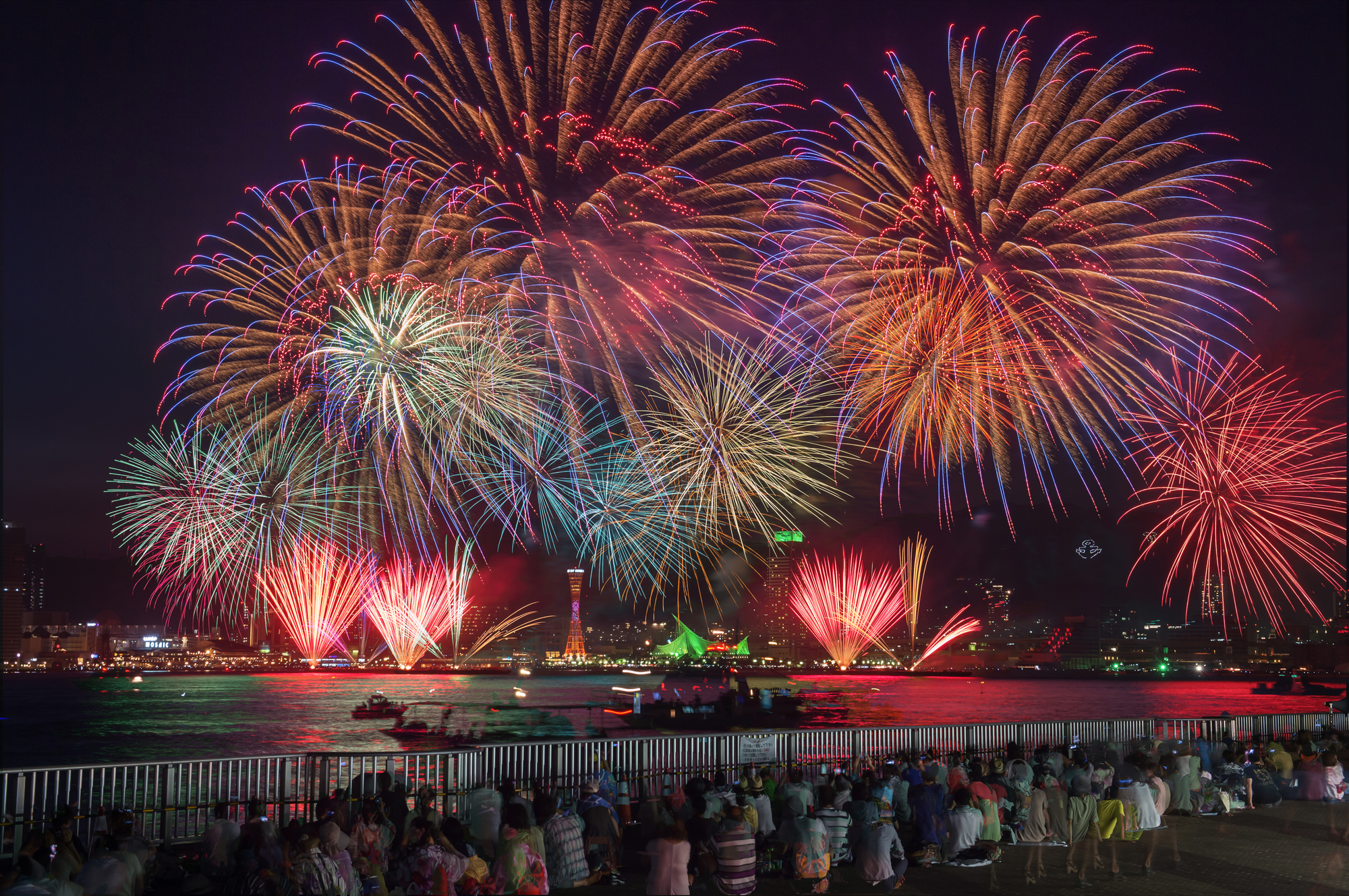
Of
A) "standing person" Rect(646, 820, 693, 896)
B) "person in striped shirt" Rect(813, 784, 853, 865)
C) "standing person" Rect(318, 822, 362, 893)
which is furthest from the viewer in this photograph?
"person in striped shirt" Rect(813, 784, 853, 865)

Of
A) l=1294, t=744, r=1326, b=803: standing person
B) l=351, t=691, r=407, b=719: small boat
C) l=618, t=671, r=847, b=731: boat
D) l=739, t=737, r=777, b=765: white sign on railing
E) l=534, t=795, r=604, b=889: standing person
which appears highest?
l=534, t=795, r=604, b=889: standing person

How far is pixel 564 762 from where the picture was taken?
21.3 m

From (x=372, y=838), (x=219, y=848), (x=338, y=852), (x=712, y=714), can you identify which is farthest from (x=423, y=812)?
(x=712, y=714)

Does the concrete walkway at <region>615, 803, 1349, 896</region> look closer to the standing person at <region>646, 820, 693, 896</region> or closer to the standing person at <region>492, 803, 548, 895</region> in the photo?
the standing person at <region>492, 803, 548, 895</region>

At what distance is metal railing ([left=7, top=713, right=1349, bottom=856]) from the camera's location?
53.7ft

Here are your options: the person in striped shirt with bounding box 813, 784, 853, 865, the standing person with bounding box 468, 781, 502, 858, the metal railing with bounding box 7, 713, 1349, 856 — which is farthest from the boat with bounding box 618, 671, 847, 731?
the person in striped shirt with bounding box 813, 784, 853, 865

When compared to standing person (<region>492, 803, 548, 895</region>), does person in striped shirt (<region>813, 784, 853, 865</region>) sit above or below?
below

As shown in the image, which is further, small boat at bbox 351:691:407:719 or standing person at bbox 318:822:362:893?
small boat at bbox 351:691:407:719

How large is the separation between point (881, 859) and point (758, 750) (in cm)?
872

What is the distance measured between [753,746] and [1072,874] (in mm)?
8422

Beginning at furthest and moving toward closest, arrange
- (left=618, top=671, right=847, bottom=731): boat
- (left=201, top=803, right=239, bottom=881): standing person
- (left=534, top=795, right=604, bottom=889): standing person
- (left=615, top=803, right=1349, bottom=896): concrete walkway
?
(left=618, top=671, right=847, bottom=731): boat, (left=615, top=803, right=1349, bottom=896): concrete walkway, (left=534, top=795, right=604, bottom=889): standing person, (left=201, top=803, right=239, bottom=881): standing person

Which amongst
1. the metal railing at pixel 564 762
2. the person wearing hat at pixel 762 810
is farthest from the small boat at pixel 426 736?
the person wearing hat at pixel 762 810

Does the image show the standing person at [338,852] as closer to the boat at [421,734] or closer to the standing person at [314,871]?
the standing person at [314,871]

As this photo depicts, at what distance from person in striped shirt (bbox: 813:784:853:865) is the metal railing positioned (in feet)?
13.8
